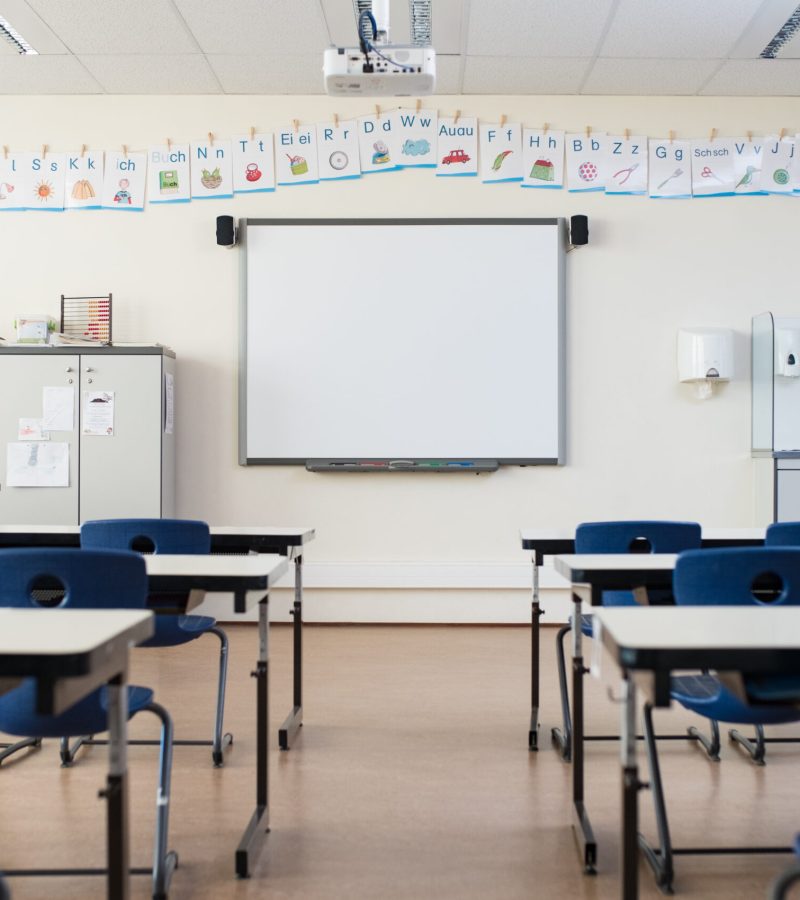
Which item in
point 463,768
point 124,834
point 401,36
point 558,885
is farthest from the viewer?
point 401,36

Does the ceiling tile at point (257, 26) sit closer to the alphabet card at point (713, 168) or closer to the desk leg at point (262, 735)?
the alphabet card at point (713, 168)

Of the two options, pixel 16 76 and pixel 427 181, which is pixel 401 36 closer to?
pixel 427 181

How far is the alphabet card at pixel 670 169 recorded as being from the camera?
4.77m

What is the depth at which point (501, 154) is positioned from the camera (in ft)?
15.7

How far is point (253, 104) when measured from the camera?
4.81 m

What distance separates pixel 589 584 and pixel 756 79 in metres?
3.96

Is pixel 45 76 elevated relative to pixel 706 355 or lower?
elevated

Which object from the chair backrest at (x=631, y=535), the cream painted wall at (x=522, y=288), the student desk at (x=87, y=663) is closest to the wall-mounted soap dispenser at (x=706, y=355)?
the cream painted wall at (x=522, y=288)

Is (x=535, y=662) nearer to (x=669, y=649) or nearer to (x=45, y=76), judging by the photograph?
(x=669, y=649)

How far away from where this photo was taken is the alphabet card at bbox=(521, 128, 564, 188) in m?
4.77

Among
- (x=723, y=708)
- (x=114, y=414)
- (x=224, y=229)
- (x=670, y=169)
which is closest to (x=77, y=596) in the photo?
(x=723, y=708)

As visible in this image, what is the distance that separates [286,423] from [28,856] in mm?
3057

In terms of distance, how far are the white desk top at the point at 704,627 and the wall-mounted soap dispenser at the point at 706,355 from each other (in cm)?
334

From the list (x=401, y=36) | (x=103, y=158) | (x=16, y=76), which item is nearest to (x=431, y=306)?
(x=401, y=36)
